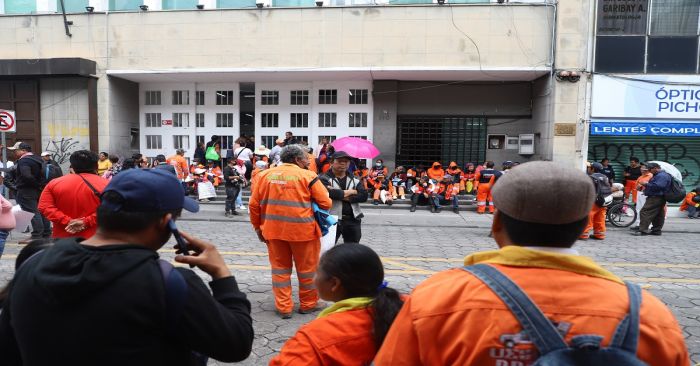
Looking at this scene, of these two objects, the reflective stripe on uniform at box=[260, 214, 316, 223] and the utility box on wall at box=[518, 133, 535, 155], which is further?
the utility box on wall at box=[518, 133, 535, 155]

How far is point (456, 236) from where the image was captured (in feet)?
32.2

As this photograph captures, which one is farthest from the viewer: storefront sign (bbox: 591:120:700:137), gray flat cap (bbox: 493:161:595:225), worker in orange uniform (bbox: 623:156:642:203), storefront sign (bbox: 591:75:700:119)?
storefront sign (bbox: 591:120:700:137)

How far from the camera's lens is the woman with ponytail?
6.39 ft

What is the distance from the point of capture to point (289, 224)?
4.63 metres

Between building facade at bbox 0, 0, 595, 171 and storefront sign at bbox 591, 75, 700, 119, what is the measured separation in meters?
0.51

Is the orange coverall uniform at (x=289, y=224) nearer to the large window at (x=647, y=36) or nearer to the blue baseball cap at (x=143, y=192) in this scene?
the blue baseball cap at (x=143, y=192)

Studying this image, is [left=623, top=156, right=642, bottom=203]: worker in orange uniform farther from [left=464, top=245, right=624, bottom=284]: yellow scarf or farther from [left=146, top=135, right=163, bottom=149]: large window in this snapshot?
[left=146, top=135, right=163, bottom=149]: large window

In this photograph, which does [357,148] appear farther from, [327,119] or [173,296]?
[173,296]

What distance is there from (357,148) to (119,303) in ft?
37.6

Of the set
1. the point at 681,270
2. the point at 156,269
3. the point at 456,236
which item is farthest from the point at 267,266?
the point at 681,270

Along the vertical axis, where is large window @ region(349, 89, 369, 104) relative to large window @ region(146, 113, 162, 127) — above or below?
above

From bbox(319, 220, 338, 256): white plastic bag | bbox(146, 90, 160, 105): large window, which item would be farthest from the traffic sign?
bbox(319, 220, 338, 256): white plastic bag

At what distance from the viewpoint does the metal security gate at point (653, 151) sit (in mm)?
15070

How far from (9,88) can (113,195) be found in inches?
763
